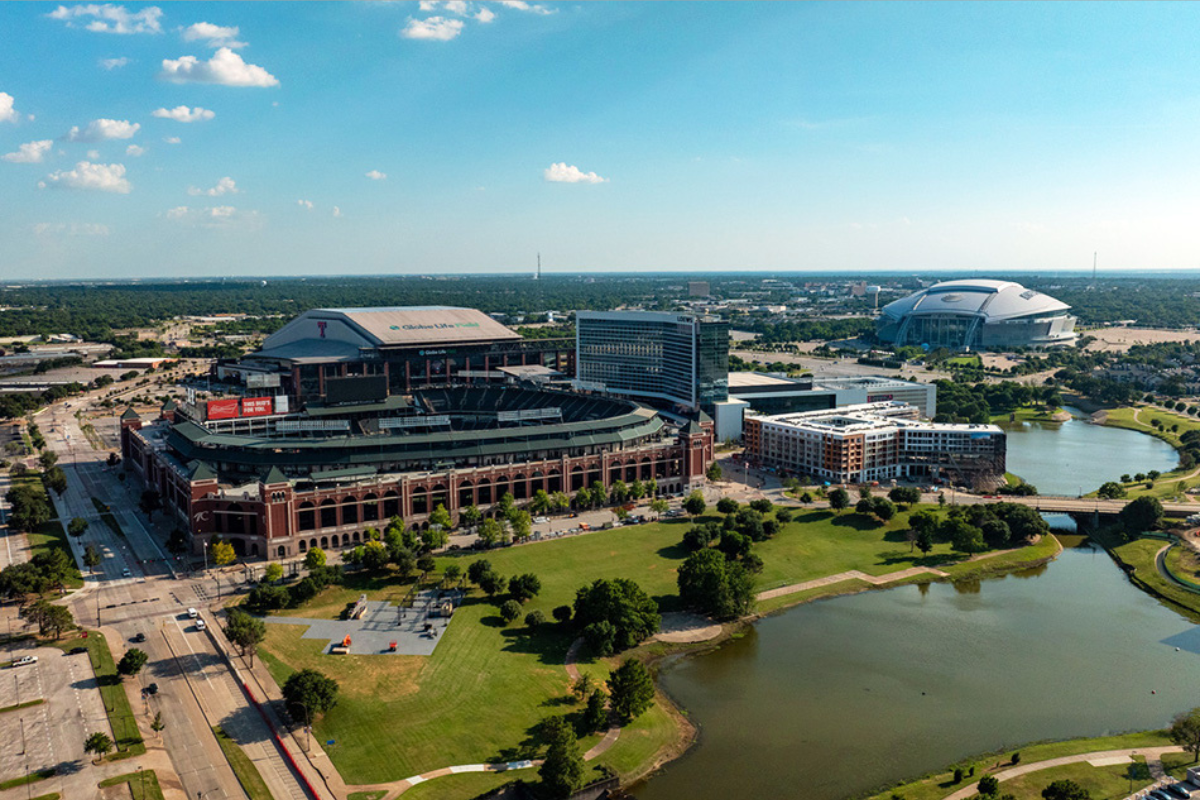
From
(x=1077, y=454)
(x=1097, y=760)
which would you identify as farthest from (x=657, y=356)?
(x=1097, y=760)

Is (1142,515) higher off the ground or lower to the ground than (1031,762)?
higher

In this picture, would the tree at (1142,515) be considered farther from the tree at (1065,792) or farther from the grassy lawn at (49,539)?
the grassy lawn at (49,539)

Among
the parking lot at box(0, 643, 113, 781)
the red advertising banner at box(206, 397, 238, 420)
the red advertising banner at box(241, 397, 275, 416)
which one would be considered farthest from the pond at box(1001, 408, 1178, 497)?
the parking lot at box(0, 643, 113, 781)

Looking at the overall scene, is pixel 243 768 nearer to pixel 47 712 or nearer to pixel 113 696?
pixel 113 696

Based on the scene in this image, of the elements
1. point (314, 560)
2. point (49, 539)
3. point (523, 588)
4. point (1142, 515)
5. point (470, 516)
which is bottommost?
point (49, 539)

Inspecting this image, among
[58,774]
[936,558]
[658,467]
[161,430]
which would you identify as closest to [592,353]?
[658,467]

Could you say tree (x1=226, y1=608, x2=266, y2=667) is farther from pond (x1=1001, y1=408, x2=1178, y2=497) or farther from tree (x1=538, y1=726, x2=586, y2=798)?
pond (x1=1001, y1=408, x2=1178, y2=497)

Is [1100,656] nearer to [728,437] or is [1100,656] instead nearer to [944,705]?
[944,705]
